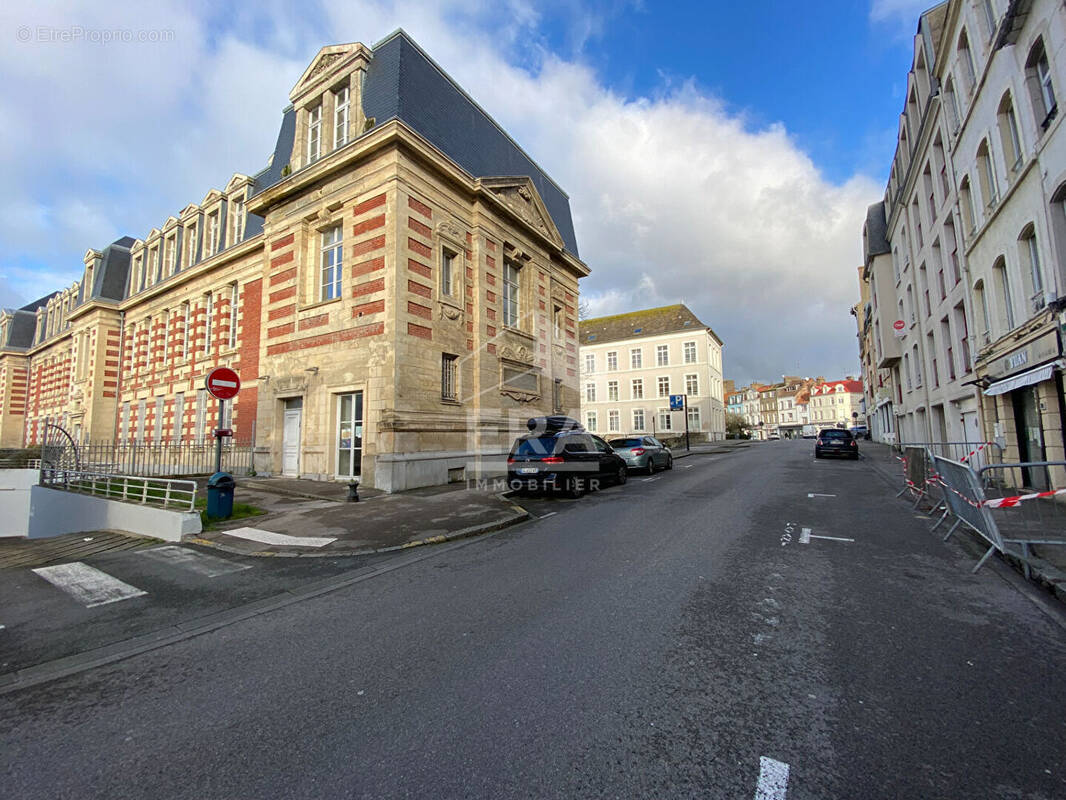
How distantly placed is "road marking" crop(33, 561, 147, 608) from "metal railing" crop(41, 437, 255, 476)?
24.5 feet

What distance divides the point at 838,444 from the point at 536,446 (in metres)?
19.1

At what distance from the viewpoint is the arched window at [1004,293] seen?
1155 centimetres

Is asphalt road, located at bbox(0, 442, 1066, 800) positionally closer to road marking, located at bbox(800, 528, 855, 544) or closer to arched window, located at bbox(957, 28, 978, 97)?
road marking, located at bbox(800, 528, 855, 544)

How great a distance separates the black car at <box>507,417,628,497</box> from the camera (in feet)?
38.0

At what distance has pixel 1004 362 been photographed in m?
11.5

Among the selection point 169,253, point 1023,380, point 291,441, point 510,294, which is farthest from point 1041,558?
point 169,253

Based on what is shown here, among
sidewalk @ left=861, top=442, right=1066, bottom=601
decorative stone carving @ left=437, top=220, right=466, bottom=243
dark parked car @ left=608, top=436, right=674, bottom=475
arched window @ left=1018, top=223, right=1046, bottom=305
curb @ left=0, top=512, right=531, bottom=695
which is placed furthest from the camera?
dark parked car @ left=608, top=436, right=674, bottom=475

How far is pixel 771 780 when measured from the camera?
213cm

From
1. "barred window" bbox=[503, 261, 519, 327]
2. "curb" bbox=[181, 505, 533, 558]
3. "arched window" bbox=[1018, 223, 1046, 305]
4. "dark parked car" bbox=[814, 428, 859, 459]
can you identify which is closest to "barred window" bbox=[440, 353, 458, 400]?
"barred window" bbox=[503, 261, 519, 327]

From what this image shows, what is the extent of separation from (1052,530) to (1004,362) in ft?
23.8

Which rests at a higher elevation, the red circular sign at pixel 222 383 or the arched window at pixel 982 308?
the arched window at pixel 982 308

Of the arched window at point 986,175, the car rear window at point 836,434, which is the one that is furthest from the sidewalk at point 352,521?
the car rear window at point 836,434

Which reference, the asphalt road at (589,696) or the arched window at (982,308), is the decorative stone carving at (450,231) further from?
the arched window at (982,308)

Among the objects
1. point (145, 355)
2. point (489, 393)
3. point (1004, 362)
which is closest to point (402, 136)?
point (489, 393)
